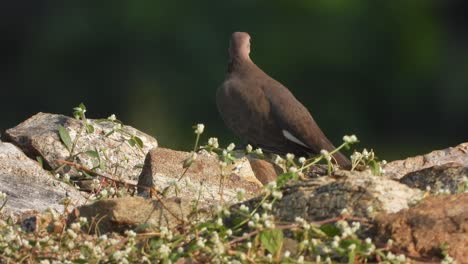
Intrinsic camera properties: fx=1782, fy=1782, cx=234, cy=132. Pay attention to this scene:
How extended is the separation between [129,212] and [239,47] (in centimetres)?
476

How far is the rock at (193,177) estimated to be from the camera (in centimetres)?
629

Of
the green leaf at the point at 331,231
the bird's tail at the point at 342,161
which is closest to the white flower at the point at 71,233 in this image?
the green leaf at the point at 331,231

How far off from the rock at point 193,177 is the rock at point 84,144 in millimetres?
258

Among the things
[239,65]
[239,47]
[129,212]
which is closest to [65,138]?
[129,212]

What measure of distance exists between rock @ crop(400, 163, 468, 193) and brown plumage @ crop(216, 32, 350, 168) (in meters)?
3.76

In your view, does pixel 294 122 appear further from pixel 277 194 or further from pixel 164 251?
pixel 164 251

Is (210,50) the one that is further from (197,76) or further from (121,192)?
(121,192)

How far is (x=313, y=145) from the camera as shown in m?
9.57

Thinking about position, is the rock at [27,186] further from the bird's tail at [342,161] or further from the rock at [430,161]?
the bird's tail at [342,161]

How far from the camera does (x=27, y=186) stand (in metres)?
6.51

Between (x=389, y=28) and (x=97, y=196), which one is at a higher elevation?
(x=389, y=28)

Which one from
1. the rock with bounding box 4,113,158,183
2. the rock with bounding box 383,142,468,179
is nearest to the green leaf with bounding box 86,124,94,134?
the rock with bounding box 4,113,158,183

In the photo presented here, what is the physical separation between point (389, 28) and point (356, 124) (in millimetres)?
1518

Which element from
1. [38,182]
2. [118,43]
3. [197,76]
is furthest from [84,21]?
[38,182]
